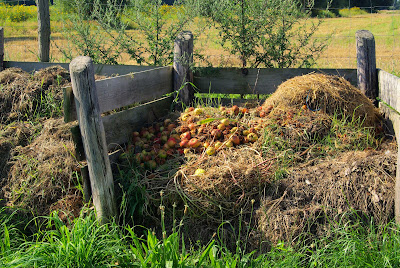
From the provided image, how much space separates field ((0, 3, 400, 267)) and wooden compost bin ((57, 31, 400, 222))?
0.20 metres

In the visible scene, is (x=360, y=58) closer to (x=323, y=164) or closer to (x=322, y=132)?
(x=322, y=132)

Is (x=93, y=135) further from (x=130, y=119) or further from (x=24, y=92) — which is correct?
(x=24, y=92)

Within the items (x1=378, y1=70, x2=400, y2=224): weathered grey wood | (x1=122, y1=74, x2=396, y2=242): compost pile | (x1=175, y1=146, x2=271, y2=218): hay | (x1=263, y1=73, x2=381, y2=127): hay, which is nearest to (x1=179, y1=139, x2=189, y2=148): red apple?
(x1=122, y1=74, x2=396, y2=242): compost pile

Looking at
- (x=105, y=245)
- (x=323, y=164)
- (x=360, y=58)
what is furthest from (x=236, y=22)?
(x=105, y=245)

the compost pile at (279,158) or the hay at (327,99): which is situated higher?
the hay at (327,99)

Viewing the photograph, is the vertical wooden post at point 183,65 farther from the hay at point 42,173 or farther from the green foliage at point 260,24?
the hay at point 42,173

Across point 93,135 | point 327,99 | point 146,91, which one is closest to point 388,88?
point 327,99

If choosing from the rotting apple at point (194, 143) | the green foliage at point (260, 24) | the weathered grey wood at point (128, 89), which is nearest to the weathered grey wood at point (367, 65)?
the green foliage at point (260, 24)

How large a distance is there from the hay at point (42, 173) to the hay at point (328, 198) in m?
1.84

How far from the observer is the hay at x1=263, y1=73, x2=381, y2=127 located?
164 inches

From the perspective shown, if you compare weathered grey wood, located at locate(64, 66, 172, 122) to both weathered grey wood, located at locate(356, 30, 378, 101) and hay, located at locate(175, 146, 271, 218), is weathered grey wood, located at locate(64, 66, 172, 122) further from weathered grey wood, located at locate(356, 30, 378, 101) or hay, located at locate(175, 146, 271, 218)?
weathered grey wood, located at locate(356, 30, 378, 101)

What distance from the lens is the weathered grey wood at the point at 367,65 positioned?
4.60 m

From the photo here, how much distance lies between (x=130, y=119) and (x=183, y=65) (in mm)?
1096

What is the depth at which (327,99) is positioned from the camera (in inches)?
164
